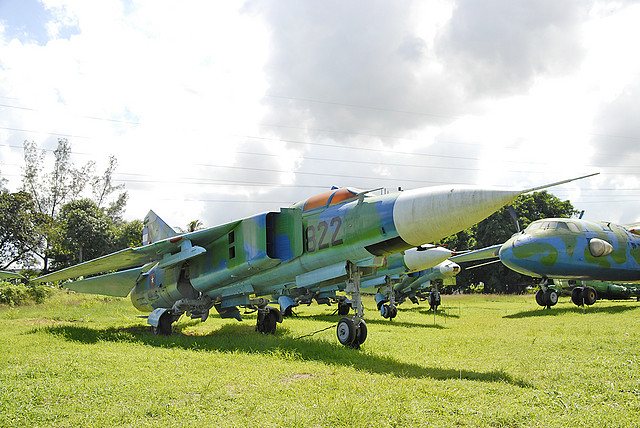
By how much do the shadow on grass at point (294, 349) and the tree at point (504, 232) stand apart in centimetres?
3203

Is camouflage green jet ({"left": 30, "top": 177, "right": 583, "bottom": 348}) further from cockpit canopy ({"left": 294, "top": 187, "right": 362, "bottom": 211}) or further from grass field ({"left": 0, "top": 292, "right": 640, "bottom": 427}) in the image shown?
grass field ({"left": 0, "top": 292, "right": 640, "bottom": 427})

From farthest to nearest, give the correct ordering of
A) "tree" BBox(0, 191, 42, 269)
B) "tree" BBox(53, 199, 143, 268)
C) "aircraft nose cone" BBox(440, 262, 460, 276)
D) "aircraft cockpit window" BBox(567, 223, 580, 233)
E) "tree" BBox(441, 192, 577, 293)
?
"tree" BBox(53, 199, 143, 268) < "tree" BBox(441, 192, 577, 293) < "tree" BBox(0, 191, 42, 269) < "aircraft nose cone" BBox(440, 262, 460, 276) < "aircraft cockpit window" BBox(567, 223, 580, 233)

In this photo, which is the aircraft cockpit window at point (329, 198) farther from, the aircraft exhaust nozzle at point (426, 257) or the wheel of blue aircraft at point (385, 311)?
the wheel of blue aircraft at point (385, 311)

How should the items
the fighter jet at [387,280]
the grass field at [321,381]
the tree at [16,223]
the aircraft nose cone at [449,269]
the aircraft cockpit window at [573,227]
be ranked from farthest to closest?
the tree at [16,223], the aircraft nose cone at [449,269], the aircraft cockpit window at [573,227], the fighter jet at [387,280], the grass field at [321,381]

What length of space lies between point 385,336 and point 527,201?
35.7m

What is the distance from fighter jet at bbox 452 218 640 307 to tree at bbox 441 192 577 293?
2296 centimetres

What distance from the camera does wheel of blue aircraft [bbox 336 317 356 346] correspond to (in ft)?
24.2

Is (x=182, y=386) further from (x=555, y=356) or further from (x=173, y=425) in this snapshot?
(x=555, y=356)

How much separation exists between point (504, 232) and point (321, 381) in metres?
36.1

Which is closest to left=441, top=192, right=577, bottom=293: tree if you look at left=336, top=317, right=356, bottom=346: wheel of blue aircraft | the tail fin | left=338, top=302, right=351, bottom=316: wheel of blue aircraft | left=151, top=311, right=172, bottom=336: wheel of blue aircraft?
left=338, top=302, right=351, bottom=316: wheel of blue aircraft

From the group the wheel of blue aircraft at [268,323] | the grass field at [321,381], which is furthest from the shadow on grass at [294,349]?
the wheel of blue aircraft at [268,323]

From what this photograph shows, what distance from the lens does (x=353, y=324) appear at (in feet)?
24.3

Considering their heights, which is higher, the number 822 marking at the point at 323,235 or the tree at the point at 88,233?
the tree at the point at 88,233

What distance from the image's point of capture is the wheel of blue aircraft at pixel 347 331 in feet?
24.2
